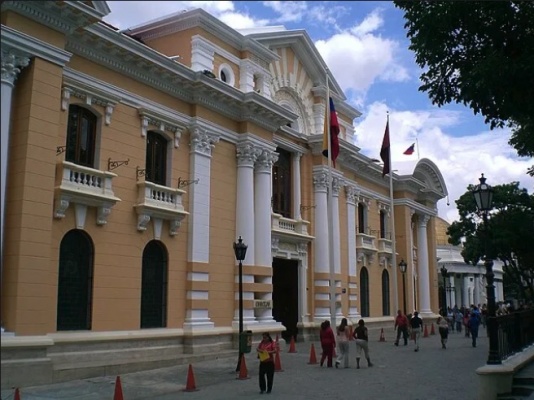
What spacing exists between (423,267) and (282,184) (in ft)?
63.1

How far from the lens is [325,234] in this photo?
2983cm

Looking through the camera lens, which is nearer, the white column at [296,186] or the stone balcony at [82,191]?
the stone balcony at [82,191]

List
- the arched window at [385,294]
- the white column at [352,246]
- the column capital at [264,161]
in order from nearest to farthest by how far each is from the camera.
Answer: the column capital at [264,161], the white column at [352,246], the arched window at [385,294]

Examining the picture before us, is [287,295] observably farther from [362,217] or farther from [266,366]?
[266,366]

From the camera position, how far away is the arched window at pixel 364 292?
35.0 m

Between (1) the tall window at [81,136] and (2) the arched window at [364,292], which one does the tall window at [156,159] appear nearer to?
(1) the tall window at [81,136]

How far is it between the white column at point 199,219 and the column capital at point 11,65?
7.79m

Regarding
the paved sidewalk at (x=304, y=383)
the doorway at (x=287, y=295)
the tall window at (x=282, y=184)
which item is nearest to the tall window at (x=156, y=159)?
the paved sidewalk at (x=304, y=383)

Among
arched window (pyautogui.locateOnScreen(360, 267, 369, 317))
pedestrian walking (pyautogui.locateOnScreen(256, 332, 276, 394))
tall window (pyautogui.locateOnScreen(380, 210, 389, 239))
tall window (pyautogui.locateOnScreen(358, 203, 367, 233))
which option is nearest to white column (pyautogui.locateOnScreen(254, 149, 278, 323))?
pedestrian walking (pyautogui.locateOnScreen(256, 332, 276, 394))

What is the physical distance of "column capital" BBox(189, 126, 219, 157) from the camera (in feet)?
72.4

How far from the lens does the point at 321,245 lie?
97.5 feet

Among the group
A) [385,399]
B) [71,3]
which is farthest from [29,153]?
[385,399]

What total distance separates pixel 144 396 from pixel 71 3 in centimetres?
1018

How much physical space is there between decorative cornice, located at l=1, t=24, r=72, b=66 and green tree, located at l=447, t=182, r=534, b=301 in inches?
1038
